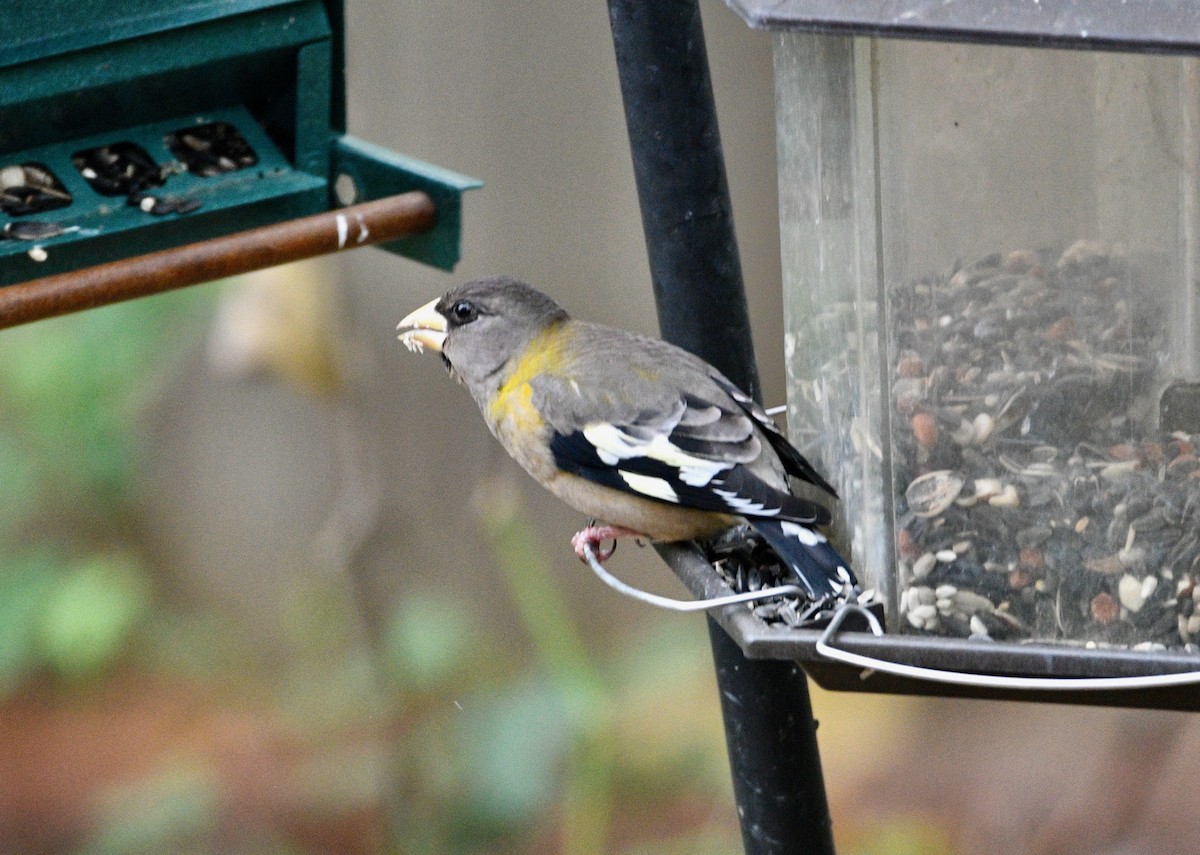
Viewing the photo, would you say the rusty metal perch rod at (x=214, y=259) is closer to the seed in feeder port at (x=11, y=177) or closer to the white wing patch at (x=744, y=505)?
the seed in feeder port at (x=11, y=177)

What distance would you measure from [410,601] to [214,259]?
2.47m

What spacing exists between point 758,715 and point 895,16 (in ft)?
4.03

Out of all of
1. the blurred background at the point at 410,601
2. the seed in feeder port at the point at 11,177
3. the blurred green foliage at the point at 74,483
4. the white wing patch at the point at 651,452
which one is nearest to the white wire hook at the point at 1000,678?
the white wing patch at the point at 651,452

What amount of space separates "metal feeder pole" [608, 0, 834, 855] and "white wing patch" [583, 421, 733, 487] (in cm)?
18

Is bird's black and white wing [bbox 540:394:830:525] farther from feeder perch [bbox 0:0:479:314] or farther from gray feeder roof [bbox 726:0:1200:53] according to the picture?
gray feeder roof [bbox 726:0:1200:53]

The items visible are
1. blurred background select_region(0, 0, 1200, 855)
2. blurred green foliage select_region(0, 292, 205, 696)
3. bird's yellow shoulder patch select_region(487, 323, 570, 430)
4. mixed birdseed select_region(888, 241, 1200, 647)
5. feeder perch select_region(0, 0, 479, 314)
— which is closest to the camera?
mixed birdseed select_region(888, 241, 1200, 647)

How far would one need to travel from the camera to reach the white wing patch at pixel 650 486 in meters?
2.57

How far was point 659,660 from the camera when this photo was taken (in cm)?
532

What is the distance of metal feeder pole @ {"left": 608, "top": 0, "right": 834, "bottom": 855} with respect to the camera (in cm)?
247

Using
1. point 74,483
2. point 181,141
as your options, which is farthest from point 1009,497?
point 74,483

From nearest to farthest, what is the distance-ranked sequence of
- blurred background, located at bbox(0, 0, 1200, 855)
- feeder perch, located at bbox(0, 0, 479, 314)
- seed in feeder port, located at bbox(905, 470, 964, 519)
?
seed in feeder port, located at bbox(905, 470, 964, 519) < feeder perch, located at bbox(0, 0, 479, 314) < blurred background, located at bbox(0, 0, 1200, 855)

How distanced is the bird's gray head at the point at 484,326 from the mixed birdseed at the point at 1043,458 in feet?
3.18

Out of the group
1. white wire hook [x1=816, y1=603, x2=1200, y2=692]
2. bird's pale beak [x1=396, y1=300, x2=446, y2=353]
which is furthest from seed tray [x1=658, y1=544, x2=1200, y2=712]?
bird's pale beak [x1=396, y1=300, x2=446, y2=353]

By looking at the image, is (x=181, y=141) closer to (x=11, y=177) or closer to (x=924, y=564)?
(x=11, y=177)
